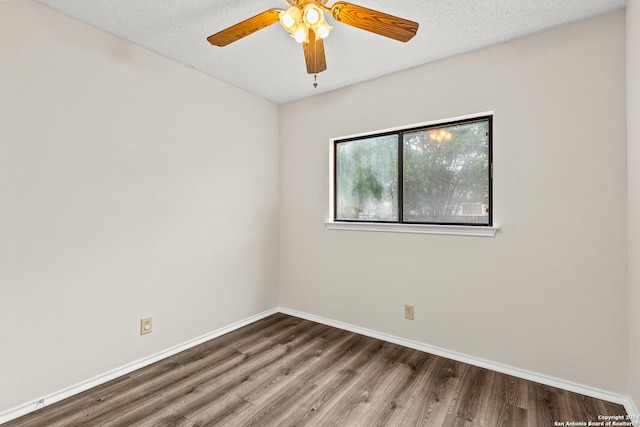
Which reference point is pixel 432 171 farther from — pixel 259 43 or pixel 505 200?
pixel 259 43

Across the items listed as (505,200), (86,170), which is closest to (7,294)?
(86,170)

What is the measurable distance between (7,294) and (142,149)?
1194 millimetres

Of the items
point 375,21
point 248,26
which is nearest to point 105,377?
point 248,26

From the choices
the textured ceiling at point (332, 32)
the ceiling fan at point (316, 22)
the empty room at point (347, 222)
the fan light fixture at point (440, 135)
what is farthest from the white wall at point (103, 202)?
the fan light fixture at point (440, 135)

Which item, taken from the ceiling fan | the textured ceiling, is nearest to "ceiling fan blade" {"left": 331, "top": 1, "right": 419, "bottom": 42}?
the ceiling fan

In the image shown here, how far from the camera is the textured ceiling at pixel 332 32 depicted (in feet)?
6.06

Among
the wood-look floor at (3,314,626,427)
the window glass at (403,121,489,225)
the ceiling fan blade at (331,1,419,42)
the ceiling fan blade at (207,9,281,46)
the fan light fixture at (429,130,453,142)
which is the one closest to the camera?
the ceiling fan blade at (331,1,419,42)

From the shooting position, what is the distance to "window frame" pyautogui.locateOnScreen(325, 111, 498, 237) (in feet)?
7.66

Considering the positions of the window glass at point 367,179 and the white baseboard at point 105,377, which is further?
the window glass at point 367,179

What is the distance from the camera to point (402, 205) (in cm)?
280

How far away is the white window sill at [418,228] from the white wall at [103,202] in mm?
1108

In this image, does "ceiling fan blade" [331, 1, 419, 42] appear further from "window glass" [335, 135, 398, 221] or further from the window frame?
"window glass" [335, 135, 398, 221]

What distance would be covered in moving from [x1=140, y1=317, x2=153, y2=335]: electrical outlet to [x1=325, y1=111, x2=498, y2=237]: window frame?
1.78 m

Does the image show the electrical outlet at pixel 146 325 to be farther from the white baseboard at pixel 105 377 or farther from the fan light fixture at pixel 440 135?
the fan light fixture at pixel 440 135
